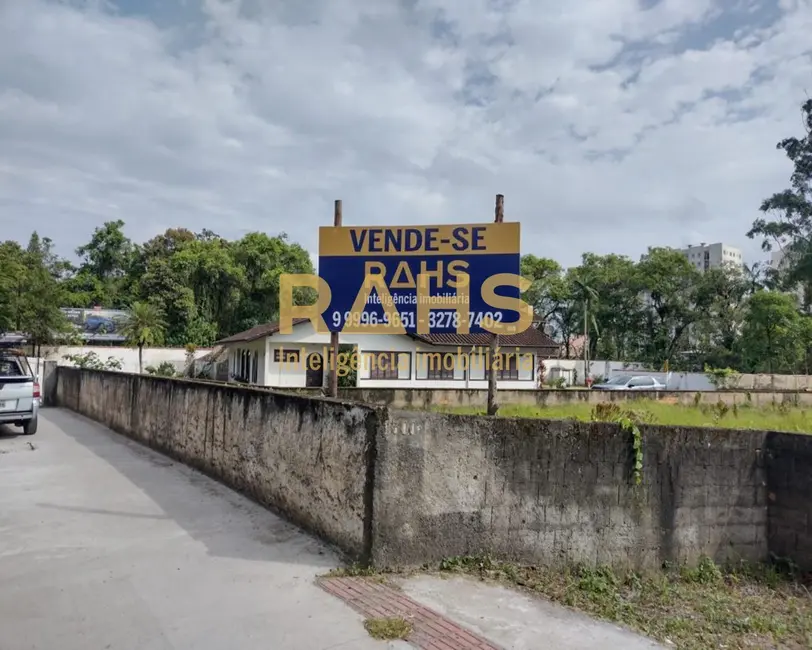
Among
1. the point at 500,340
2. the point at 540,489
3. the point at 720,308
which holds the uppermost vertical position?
the point at 720,308

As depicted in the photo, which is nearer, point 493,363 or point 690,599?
point 690,599

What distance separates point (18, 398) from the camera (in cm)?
1077

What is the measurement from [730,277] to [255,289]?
32749 millimetres

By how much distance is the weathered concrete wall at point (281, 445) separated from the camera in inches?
198

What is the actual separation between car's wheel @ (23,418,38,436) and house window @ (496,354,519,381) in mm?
19571

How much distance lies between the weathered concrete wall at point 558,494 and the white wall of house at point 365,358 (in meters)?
20.2

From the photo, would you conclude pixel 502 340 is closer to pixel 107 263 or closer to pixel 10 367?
pixel 10 367

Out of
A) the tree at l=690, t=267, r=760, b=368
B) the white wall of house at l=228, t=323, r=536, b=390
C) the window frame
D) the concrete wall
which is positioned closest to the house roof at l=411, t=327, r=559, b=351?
the white wall of house at l=228, t=323, r=536, b=390

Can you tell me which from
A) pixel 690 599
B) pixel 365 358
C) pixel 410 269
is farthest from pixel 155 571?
pixel 365 358

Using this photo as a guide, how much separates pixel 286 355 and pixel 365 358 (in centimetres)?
348

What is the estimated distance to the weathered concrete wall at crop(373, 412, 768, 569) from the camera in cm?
482

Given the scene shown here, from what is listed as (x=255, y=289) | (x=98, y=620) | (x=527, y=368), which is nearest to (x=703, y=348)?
(x=527, y=368)

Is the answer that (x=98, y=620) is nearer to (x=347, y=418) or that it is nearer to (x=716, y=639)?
(x=347, y=418)

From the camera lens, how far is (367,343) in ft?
85.5
